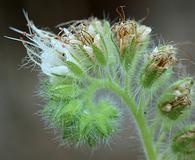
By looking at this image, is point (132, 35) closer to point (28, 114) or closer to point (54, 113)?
point (54, 113)

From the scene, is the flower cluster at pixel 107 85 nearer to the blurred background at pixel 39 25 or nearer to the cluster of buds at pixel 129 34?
the cluster of buds at pixel 129 34

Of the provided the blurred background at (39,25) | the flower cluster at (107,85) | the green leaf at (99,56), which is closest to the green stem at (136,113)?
the flower cluster at (107,85)

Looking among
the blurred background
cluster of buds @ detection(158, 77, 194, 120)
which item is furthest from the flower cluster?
the blurred background

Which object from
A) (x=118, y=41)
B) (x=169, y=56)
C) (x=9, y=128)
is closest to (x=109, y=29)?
(x=118, y=41)

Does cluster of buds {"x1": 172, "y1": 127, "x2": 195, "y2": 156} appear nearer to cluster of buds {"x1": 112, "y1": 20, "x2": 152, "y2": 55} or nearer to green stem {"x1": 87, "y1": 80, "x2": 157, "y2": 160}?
green stem {"x1": 87, "y1": 80, "x2": 157, "y2": 160}

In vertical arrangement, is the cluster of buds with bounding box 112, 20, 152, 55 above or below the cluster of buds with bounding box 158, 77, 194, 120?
above

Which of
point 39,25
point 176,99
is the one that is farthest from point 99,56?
point 39,25
